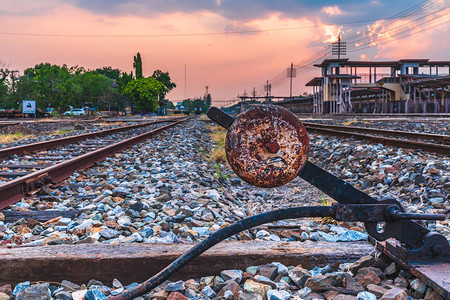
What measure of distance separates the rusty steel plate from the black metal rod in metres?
0.16

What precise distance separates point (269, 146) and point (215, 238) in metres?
0.44

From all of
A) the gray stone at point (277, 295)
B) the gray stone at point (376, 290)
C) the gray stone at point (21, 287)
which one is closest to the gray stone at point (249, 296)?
the gray stone at point (277, 295)

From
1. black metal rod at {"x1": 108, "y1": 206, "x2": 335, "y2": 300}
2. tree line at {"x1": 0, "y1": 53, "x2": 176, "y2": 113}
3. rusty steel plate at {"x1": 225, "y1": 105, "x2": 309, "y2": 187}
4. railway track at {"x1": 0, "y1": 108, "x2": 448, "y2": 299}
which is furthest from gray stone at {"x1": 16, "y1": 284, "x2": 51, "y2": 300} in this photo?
tree line at {"x1": 0, "y1": 53, "x2": 176, "y2": 113}

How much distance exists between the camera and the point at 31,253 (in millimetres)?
2012

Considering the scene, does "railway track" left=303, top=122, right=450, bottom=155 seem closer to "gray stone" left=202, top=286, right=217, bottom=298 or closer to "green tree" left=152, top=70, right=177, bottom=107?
"gray stone" left=202, top=286, right=217, bottom=298

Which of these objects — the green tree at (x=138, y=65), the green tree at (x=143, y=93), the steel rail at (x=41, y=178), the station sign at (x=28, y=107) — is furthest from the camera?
the green tree at (x=138, y=65)

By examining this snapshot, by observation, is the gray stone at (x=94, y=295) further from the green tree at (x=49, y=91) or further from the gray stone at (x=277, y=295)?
the green tree at (x=49, y=91)

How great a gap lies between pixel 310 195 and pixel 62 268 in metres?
3.72

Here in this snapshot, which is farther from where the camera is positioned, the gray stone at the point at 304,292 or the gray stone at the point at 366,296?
the gray stone at the point at 304,292

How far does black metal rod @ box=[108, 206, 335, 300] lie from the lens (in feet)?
4.75

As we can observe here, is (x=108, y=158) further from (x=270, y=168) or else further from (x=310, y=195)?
(x=270, y=168)

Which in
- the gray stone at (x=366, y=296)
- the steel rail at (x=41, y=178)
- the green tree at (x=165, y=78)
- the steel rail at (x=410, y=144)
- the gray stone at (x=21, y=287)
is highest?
the green tree at (x=165, y=78)

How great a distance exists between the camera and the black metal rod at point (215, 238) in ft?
4.75

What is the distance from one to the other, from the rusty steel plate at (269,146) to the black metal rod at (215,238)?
0.53 feet
